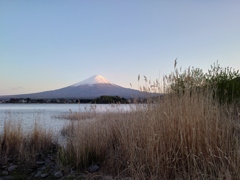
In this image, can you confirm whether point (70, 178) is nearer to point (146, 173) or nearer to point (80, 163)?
point (80, 163)

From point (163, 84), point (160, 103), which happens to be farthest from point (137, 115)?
point (163, 84)

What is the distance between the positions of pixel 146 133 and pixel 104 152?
1.40m

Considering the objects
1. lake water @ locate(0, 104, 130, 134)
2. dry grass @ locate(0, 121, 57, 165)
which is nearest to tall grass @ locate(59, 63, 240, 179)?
dry grass @ locate(0, 121, 57, 165)

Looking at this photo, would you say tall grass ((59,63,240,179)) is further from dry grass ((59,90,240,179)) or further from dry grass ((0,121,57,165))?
dry grass ((0,121,57,165))

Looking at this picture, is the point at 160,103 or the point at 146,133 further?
the point at 160,103

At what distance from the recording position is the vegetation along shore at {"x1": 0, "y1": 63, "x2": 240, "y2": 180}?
3.05m

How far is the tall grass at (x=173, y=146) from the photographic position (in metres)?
2.98

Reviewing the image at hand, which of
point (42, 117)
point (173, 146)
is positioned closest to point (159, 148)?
point (173, 146)

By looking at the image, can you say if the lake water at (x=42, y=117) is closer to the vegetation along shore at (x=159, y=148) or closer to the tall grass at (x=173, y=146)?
the vegetation along shore at (x=159, y=148)

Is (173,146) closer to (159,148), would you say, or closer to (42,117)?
(159,148)

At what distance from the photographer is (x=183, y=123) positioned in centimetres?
322

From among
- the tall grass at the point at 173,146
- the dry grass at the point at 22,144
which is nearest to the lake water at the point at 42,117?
the dry grass at the point at 22,144

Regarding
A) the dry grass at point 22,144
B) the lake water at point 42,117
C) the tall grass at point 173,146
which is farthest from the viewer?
the lake water at point 42,117

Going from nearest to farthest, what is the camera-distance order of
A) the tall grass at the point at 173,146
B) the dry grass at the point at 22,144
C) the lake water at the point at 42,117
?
the tall grass at the point at 173,146 < the dry grass at the point at 22,144 < the lake water at the point at 42,117
